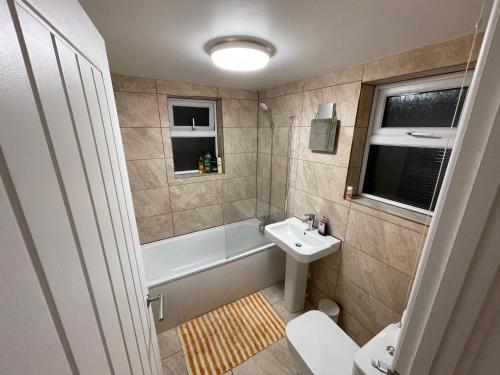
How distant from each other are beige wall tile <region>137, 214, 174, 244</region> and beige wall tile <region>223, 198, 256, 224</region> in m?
0.75

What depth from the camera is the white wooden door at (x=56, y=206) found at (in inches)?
9.9

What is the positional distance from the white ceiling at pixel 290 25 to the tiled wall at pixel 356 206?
0.12m

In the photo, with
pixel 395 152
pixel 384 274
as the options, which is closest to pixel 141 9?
pixel 395 152

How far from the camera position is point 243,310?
2084 mm

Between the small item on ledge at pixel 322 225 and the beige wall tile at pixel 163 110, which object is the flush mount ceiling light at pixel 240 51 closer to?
the beige wall tile at pixel 163 110

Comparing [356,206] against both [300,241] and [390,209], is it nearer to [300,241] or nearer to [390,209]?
[390,209]

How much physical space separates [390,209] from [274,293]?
1.52 m

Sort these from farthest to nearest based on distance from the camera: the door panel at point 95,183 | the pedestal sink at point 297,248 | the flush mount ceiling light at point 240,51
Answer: the pedestal sink at point 297,248 → the flush mount ceiling light at point 240,51 → the door panel at point 95,183

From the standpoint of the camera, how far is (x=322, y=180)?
187cm

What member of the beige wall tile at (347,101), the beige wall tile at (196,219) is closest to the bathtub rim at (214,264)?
the beige wall tile at (196,219)

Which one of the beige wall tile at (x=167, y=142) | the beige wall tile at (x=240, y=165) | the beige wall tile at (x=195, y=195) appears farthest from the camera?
the beige wall tile at (x=240, y=165)

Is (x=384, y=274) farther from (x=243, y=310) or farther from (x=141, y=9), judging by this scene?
(x=141, y=9)

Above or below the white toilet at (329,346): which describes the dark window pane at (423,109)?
above

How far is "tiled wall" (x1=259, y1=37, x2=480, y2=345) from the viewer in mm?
1283
